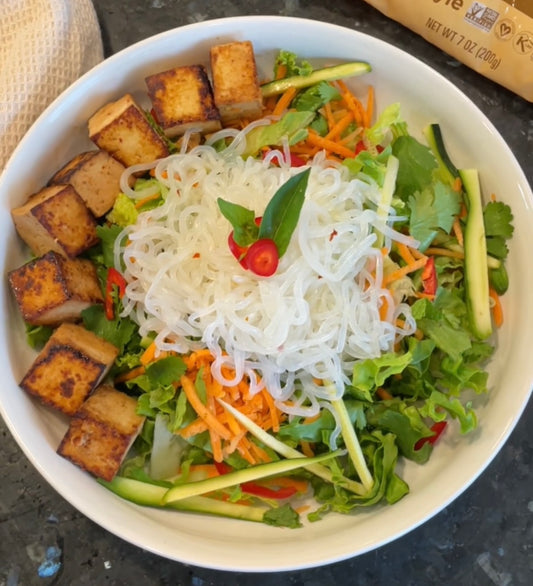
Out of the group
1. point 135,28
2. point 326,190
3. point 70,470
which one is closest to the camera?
point 70,470

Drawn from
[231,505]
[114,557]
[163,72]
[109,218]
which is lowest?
[114,557]

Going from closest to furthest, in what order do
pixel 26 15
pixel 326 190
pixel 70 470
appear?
1. pixel 70 470
2. pixel 326 190
3. pixel 26 15

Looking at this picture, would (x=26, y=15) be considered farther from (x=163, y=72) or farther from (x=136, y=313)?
(x=136, y=313)

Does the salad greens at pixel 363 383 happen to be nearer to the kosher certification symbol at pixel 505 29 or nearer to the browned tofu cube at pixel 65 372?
the browned tofu cube at pixel 65 372

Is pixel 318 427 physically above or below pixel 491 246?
below

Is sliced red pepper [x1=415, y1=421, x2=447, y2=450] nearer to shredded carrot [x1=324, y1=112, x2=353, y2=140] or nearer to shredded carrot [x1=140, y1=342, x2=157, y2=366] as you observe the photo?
shredded carrot [x1=140, y1=342, x2=157, y2=366]

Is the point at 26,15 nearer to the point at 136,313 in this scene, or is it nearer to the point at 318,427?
the point at 136,313

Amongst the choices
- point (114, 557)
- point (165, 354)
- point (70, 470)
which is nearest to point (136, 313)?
point (165, 354)

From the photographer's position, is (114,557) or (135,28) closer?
(114,557)
